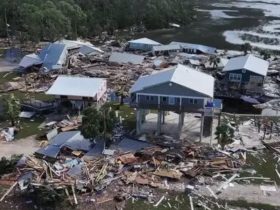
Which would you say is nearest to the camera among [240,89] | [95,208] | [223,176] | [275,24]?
[95,208]

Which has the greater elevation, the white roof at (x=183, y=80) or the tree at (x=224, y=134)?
the white roof at (x=183, y=80)

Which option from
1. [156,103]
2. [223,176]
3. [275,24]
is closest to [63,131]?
[156,103]

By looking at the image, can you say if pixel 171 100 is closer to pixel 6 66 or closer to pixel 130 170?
pixel 130 170

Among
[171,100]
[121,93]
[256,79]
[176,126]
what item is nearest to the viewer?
[171,100]

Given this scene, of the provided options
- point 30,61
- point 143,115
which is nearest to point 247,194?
point 143,115

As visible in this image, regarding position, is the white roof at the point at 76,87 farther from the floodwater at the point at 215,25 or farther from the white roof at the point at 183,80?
the floodwater at the point at 215,25

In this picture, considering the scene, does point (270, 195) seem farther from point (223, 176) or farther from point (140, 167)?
point (140, 167)

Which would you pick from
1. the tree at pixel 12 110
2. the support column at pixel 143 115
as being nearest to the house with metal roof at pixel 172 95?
the support column at pixel 143 115
